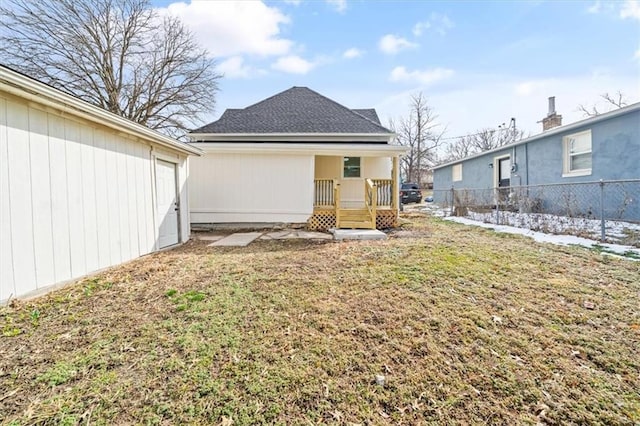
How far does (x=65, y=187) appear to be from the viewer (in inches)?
156

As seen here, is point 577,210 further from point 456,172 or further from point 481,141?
point 481,141

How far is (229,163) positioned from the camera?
895 centimetres

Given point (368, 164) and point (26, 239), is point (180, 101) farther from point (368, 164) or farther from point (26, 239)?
point (26, 239)

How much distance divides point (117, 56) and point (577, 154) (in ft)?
78.4

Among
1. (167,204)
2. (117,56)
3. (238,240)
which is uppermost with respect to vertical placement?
(117,56)

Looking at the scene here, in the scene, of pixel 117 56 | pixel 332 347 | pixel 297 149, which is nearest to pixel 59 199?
pixel 332 347

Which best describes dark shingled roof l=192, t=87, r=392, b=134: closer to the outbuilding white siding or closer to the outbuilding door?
the outbuilding white siding

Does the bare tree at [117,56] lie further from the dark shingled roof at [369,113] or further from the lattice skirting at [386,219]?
the lattice skirting at [386,219]

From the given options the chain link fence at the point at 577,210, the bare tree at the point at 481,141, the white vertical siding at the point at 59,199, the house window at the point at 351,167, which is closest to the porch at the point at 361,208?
the house window at the point at 351,167

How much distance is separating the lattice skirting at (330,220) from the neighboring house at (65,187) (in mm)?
4500

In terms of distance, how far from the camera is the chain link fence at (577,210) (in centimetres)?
675

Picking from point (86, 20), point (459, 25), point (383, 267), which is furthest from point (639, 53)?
point (86, 20)

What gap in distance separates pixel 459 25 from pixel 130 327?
11.3 m

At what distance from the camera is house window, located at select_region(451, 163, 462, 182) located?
1843 centimetres
